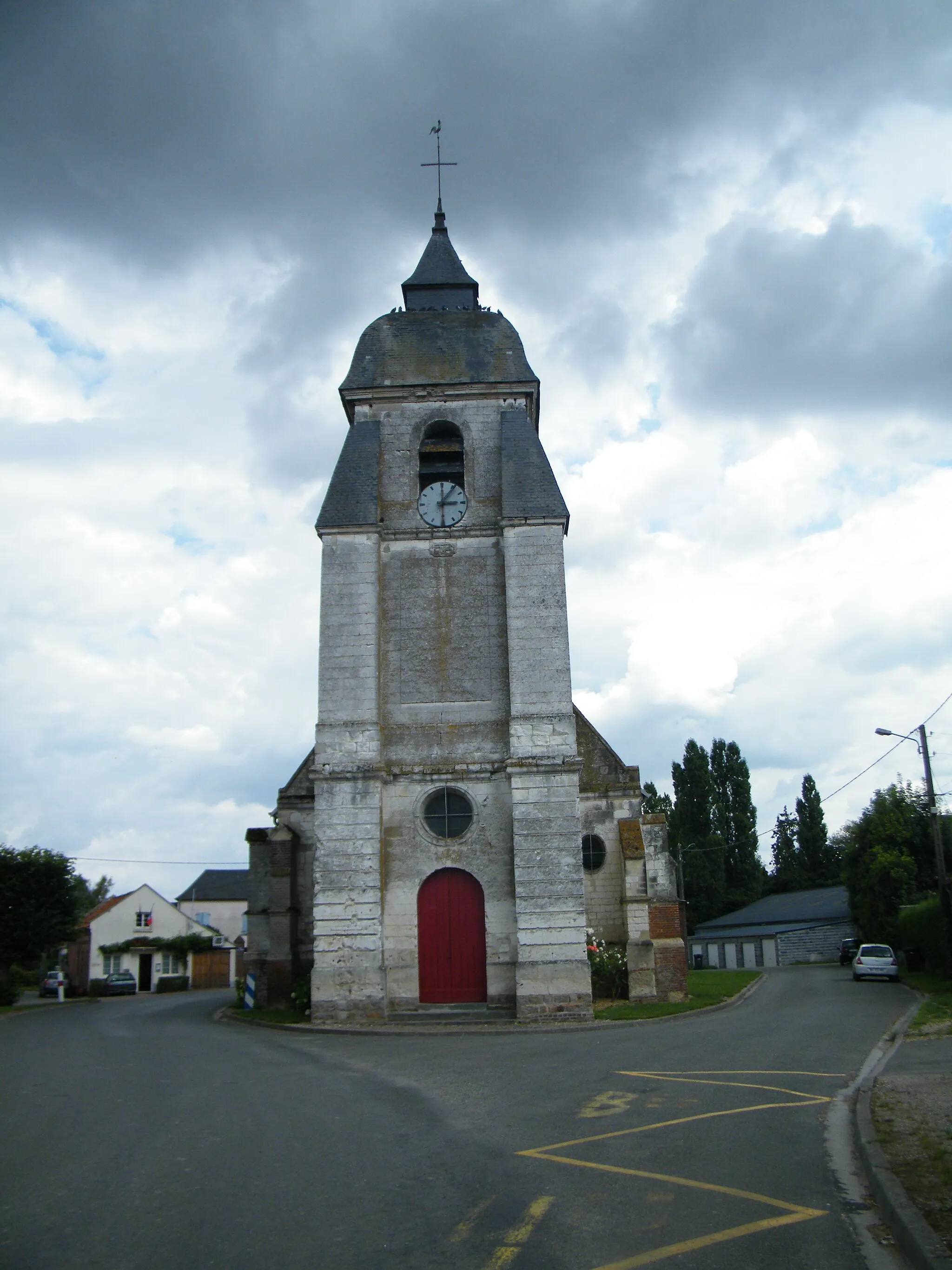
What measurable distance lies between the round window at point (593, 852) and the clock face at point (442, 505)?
8.04m

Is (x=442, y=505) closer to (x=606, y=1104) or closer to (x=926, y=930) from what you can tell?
(x=606, y=1104)

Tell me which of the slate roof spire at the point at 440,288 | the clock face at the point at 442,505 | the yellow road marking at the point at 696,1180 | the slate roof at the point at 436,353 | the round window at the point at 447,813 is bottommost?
the yellow road marking at the point at 696,1180

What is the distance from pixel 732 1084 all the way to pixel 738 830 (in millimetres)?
55686

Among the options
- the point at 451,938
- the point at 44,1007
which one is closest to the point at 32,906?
the point at 44,1007

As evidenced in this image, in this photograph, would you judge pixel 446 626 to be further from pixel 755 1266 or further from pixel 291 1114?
pixel 755 1266

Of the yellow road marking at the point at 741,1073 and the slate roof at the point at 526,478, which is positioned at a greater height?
the slate roof at the point at 526,478

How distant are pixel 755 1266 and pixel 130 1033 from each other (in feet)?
55.1

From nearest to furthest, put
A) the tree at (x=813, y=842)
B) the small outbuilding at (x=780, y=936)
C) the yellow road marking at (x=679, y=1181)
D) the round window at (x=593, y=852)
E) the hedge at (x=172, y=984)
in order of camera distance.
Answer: the yellow road marking at (x=679, y=1181) → the round window at (x=593, y=852) → the hedge at (x=172, y=984) → the small outbuilding at (x=780, y=936) → the tree at (x=813, y=842)

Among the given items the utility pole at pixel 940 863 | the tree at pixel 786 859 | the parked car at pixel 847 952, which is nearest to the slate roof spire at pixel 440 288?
the utility pole at pixel 940 863

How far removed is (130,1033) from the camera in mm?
19109

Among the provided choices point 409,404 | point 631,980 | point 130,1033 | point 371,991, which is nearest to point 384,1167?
point 371,991

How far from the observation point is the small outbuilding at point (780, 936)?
5281 centimetres

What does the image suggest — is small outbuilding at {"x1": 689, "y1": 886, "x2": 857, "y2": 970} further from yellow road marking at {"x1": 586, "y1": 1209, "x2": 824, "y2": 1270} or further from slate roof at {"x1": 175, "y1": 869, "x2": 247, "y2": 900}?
yellow road marking at {"x1": 586, "y1": 1209, "x2": 824, "y2": 1270}

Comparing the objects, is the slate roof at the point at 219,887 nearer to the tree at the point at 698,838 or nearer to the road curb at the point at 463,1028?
the tree at the point at 698,838
